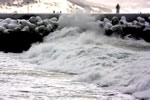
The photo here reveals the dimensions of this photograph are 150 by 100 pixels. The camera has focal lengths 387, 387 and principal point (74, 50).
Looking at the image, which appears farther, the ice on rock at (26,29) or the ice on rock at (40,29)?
the ice on rock at (26,29)

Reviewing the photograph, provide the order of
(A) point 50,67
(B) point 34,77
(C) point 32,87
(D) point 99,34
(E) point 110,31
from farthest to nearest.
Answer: (E) point 110,31, (D) point 99,34, (A) point 50,67, (B) point 34,77, (C) point 32,87

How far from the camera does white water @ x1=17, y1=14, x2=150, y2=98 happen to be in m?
9.77

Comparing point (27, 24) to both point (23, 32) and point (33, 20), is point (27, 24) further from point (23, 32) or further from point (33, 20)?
point (33, 20)

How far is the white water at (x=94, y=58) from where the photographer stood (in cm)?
977

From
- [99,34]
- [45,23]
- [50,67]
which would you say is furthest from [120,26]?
[50,67]

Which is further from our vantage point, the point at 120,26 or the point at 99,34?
the point at 120,26

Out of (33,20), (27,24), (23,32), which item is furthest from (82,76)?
(33,20)

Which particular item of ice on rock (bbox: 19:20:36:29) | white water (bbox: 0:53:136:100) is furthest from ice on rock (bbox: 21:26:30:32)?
white water (bbox: 0:53:136:100)

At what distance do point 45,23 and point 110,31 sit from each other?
20.0 ft

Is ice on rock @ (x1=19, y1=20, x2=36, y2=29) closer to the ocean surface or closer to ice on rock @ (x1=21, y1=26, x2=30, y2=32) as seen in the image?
ice on rock @ (x1=21, y1=26, x2=30, y2=32)

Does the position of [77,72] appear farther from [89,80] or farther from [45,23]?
[45,23]

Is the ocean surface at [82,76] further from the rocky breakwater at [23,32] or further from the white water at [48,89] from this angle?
the rocky breakwater at [23,32]

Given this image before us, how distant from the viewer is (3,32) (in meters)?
26.8

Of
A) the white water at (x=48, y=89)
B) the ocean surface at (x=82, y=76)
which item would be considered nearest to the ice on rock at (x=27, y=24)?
the ocean surface at (x=82, y=76)
